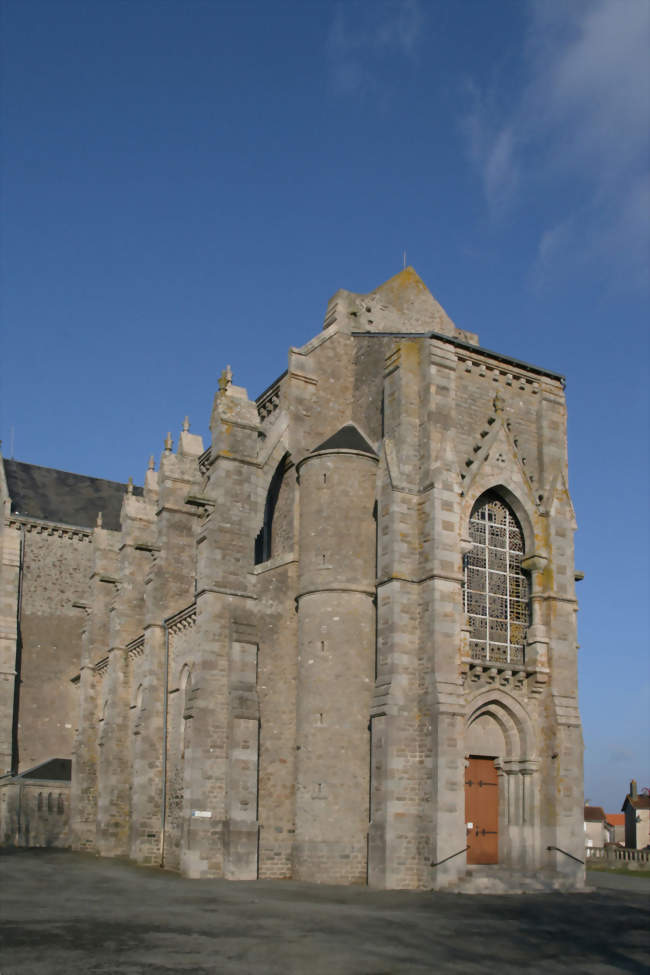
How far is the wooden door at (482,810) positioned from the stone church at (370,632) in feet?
0.20

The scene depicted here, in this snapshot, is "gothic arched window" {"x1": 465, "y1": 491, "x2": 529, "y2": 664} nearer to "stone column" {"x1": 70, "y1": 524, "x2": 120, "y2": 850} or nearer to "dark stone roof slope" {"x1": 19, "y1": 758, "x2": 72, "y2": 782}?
"stone column" {"x1": 70, "y1": 524, "x2": 120, "y2": 850}

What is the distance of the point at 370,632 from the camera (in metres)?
24.0

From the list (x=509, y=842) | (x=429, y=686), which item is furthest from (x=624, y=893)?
(x=429, y=686)

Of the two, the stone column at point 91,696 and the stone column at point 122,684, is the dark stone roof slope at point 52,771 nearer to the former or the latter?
the stone column at point 91,696

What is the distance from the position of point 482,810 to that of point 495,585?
17.6 ft

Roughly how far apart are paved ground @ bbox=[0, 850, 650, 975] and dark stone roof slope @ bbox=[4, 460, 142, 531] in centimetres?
2435

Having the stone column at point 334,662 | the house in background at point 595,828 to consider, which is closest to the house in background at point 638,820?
the house in background at point 595,828

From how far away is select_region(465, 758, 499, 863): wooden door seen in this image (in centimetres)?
2347

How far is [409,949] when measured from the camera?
13336 mm

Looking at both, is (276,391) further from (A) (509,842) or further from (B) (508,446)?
(A) (509,842)

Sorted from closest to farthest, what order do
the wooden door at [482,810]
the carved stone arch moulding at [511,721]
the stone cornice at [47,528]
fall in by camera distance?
the wooden door at [482,810] → the carved stone arch moulding at [511,721] → the stone cornice at [47,528]

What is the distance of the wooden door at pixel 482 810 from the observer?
23469 mm

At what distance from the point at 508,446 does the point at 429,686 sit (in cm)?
687

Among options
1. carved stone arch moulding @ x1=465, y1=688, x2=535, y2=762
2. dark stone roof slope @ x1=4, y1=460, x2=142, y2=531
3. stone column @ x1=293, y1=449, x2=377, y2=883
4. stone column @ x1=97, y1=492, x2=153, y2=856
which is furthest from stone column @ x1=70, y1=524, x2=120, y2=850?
carved stone arch moulding @ x1=465, y1=688, x2=535, y2=762
